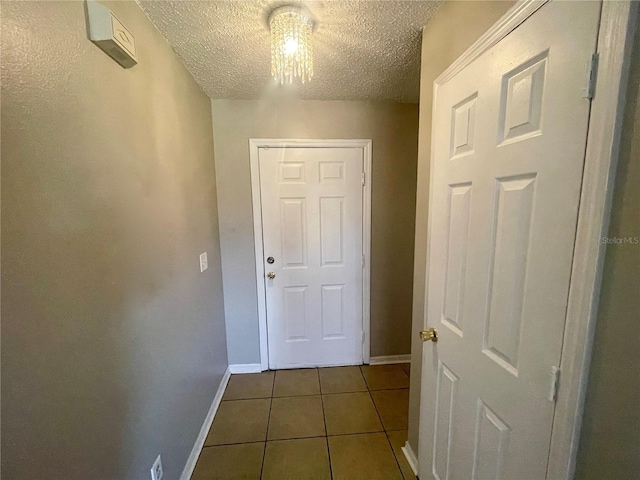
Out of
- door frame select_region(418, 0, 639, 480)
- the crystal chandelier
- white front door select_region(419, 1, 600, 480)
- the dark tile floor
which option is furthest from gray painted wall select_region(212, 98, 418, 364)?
door frame select_region(418, 0, 639, 480)

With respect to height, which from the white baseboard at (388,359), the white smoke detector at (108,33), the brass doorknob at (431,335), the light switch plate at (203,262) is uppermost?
the white smoke detector at (108,33)

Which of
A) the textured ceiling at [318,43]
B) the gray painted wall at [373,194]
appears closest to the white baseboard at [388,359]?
the gray painted wall at [373,194]

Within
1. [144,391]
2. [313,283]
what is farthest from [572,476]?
[313,283]

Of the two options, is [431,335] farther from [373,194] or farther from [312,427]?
[373,194]

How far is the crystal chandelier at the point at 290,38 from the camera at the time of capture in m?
1.12

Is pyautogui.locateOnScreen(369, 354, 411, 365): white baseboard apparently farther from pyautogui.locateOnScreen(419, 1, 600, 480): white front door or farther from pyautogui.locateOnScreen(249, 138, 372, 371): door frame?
pyautogui.locateOnScreen(419, 1, 600, 480): white front door

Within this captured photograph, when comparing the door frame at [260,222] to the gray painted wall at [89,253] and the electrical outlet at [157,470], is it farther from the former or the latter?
the electrical outlet at [157,470]

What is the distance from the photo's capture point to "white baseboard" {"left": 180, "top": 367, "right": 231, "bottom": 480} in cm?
145

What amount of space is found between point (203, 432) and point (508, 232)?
6.55ft

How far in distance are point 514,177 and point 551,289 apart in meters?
0.31

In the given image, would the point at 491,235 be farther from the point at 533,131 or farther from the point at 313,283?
the point at 313,283

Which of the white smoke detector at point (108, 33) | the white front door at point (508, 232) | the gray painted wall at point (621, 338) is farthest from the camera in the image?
the white smoke detector at point (108, 33)

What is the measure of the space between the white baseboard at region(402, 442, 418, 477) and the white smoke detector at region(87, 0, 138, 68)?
225cm

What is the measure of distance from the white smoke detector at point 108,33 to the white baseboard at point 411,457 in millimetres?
2247
